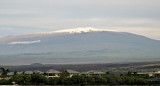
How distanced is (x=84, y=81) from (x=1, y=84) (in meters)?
12.2

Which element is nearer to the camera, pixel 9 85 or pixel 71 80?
pixel 9 85

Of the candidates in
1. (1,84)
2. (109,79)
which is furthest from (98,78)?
(1,84)

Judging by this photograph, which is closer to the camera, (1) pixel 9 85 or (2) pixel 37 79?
(1) pixel 9 85

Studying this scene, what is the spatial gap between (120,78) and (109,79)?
64.7 inches

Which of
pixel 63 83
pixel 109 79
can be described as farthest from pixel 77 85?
pixel 109 79

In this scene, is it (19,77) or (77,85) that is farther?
(19,77)

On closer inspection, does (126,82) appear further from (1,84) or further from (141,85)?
(1,84)

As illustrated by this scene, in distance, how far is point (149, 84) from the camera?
8262cm

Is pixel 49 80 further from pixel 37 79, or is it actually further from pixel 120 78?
pixel 120 78

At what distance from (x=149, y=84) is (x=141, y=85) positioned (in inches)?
106

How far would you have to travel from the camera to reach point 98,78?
86312 mm

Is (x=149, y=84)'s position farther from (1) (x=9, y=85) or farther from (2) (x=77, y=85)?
(1) (x=9, y=85)

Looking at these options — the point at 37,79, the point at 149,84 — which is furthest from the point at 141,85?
the point at 37,79

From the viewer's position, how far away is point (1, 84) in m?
79.3
